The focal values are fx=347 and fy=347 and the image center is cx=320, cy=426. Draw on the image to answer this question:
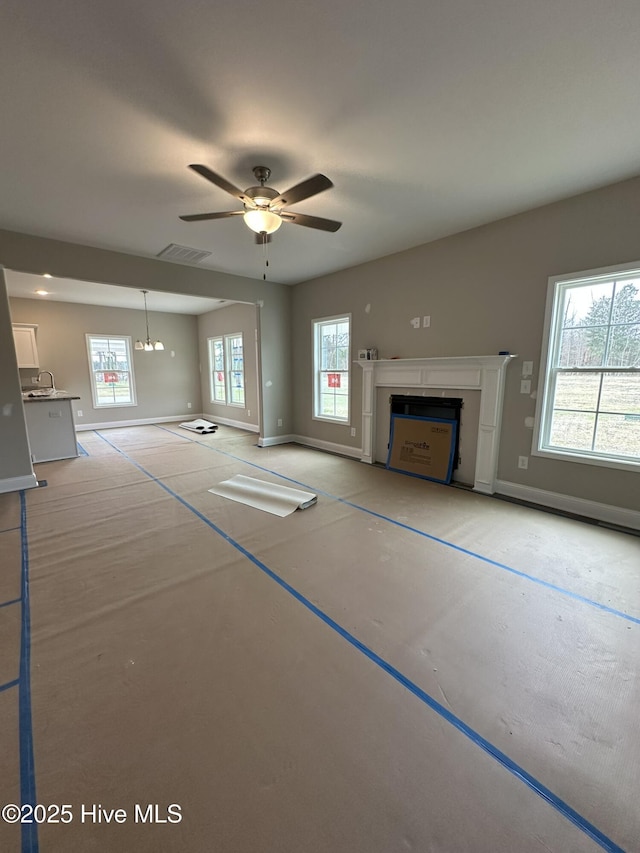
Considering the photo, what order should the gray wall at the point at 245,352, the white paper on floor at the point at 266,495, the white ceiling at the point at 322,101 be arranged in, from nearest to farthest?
the white ceiling at the point at 322,101 < the white paper on floor at the point at 266,495 < the gray wall at the point at 245,352

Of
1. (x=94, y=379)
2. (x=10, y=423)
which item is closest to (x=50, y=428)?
(x=10, y=423)

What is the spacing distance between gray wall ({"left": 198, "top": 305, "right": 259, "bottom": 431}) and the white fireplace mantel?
10.3 feet

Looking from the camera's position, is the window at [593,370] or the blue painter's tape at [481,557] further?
the window at [593,370]

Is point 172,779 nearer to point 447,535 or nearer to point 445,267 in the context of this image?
point 447,535

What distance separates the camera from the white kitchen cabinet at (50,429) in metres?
5.11

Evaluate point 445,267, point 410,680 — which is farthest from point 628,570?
point 445,267

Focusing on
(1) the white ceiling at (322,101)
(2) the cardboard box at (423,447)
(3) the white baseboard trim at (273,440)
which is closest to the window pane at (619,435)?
(2) the cardboard box at (423,447)

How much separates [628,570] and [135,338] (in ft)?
30.2

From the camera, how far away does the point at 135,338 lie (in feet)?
26.8

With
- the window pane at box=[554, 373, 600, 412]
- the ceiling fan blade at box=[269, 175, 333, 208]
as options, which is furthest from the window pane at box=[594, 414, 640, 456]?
the ceiling fan blade at box=[269, 175, 333, 208]

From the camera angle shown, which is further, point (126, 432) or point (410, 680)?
point (126, 432)

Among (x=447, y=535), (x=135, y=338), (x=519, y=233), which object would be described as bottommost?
(x=447, y=535)

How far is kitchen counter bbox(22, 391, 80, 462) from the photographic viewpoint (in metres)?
5.11

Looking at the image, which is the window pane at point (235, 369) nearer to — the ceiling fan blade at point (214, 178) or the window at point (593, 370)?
the ceiling fan blade at point (214, 178)
